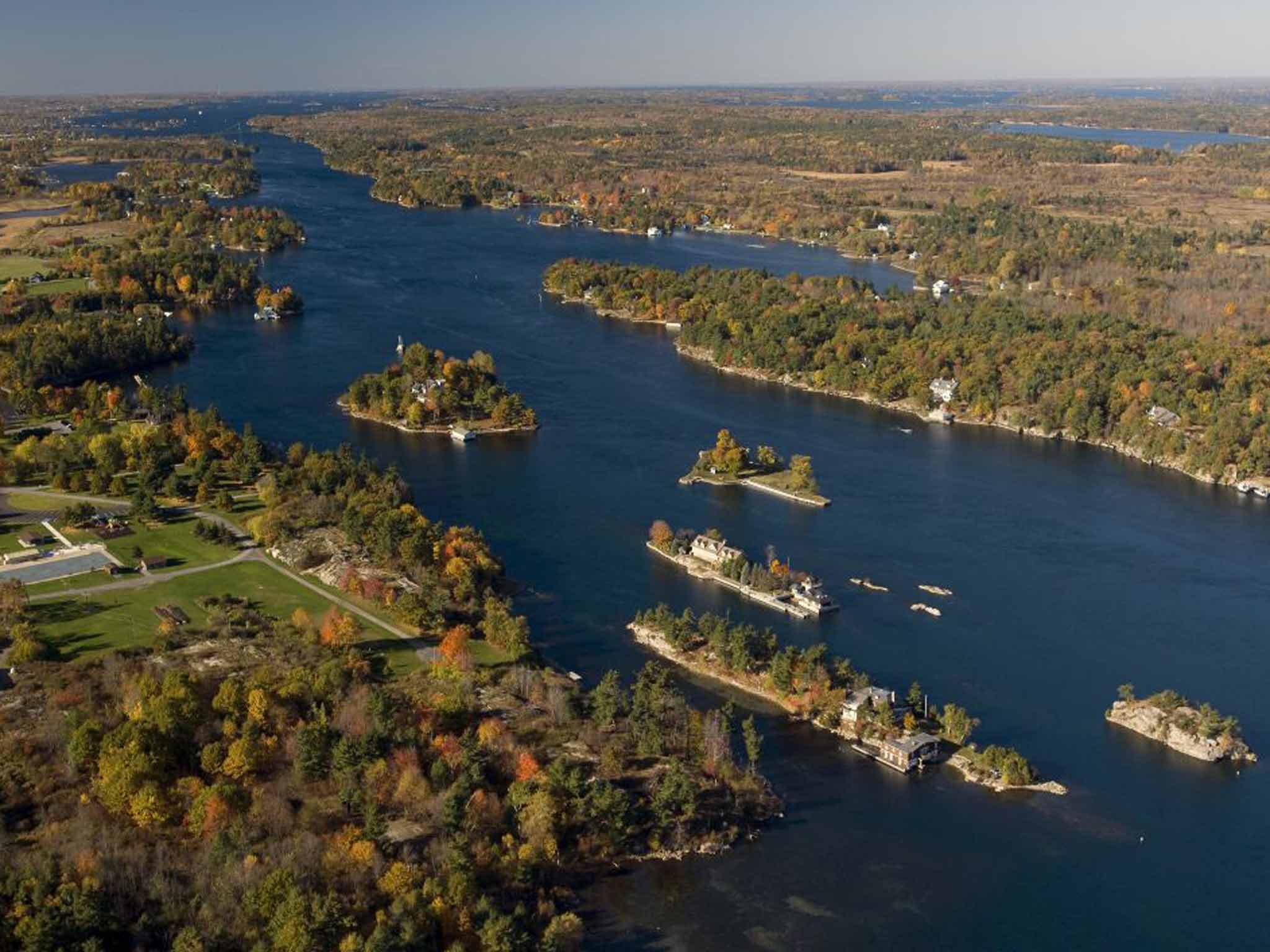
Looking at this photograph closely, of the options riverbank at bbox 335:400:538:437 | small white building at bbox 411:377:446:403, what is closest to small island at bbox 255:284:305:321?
small white building at bbox 411:377:446:403

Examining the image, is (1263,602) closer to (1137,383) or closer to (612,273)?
(1137,383)

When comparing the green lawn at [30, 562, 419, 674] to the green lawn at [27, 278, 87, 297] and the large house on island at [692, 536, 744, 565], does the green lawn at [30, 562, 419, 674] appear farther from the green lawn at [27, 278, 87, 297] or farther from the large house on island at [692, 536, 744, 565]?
the green lawn at [27, 278, 87, 297]

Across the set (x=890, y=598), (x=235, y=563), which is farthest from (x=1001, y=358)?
(x=235, y=563)

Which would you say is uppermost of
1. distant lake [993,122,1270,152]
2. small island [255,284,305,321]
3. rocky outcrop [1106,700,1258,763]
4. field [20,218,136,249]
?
distant lake [993,122,1270,152]

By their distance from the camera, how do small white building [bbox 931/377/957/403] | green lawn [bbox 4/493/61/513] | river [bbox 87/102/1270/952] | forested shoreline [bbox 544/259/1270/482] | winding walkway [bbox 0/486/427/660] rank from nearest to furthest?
river [bbox 87/102/1270/952], winding walkway [bbox 0/486/427/660], green lawn [bbox 4/493/61/513], forested shoreline [bbox 544/259/1270/482], small white building [bbox 931/377/957/403]

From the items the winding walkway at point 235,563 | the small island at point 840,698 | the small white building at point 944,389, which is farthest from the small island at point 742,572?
the small white building at point 944,389

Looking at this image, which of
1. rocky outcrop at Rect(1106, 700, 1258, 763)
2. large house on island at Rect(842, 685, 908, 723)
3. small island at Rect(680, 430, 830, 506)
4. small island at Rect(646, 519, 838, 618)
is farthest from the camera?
small island at Rect(680, 430, 830, 506)
